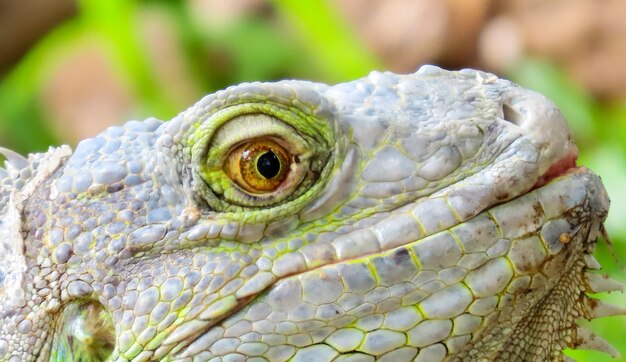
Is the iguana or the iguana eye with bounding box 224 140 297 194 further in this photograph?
the iguana eye with bounding box 224 140 297 194

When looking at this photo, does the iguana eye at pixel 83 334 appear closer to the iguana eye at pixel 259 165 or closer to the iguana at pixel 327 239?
the iguana at pixel 327 239

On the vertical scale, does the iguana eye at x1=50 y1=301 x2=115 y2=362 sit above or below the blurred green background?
below

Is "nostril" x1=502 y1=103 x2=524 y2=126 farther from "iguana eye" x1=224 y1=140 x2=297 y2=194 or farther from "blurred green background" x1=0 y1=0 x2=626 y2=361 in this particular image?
"blurred green background" x1=0 y1=0 x2=626 y2=361

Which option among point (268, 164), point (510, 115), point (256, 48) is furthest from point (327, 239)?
point (256, 48)

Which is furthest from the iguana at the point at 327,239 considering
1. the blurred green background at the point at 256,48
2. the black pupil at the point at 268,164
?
the blurred green background at the point at 256,48

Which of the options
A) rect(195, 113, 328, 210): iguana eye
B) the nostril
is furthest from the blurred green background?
rect(195, 113, 328, 210): iguana eye

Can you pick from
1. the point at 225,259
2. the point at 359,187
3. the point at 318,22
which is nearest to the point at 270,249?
the point at 225,259

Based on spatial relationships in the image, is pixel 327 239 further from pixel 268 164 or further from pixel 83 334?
pixel 83 334

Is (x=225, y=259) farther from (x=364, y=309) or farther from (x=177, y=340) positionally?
(x=364, y=309)
